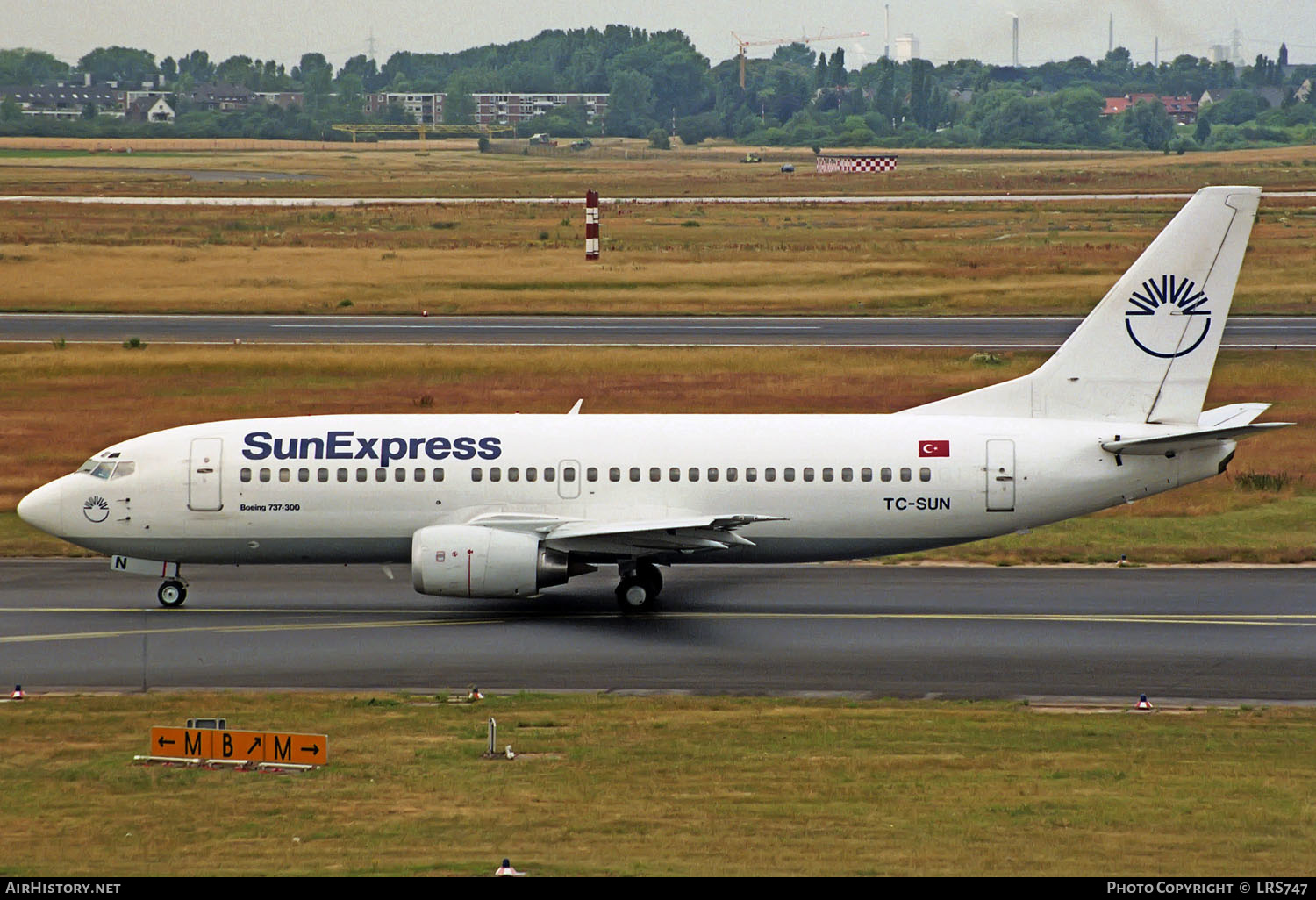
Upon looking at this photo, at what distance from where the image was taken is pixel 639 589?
33.2 meters

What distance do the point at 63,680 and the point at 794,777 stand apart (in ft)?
45.9

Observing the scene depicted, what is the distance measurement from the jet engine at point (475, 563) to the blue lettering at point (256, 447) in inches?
169

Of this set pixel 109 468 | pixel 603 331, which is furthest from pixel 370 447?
pixel 603 331

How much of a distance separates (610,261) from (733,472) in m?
71.1

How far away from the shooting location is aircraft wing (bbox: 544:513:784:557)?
3133cm

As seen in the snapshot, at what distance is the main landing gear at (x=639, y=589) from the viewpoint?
109 ft

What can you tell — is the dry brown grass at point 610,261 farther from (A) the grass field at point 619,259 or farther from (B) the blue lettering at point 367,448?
(B) the blue lettering at point 367,448

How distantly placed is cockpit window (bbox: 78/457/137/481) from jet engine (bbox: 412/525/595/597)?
22.7ft

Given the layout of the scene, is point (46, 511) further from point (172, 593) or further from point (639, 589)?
point (639, 589)

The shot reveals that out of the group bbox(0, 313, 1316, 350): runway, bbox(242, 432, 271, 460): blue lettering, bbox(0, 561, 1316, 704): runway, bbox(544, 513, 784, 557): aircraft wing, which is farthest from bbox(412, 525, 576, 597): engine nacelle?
bbox(0, 313, 1316, 350): runway

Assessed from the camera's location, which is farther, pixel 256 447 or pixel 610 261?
pixel 610 261

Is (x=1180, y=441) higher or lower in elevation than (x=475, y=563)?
higher
